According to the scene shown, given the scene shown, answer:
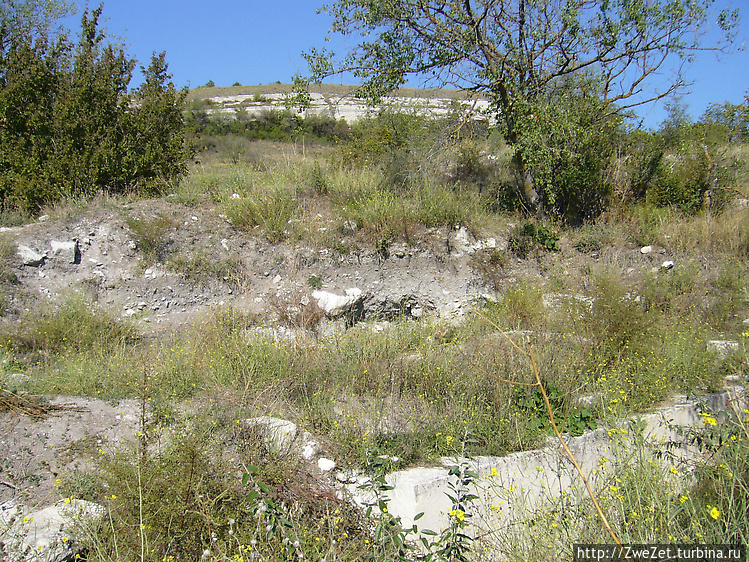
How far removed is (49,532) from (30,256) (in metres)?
6.14

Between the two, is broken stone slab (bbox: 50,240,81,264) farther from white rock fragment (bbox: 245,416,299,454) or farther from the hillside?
white rock fragment (bbox: 245,416,299,454)

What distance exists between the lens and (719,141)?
35.9 feet

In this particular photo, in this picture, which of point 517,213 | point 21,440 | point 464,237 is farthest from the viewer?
point 517,213

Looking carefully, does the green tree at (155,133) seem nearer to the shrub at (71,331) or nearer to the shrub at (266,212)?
the shrub at (266,212)

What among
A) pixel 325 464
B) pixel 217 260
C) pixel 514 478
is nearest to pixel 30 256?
pixel 217 260

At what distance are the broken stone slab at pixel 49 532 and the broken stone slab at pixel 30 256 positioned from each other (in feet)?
18.4

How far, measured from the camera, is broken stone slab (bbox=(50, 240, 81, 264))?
25.5 ft

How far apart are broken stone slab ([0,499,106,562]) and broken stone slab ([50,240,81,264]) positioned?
18.5 ft

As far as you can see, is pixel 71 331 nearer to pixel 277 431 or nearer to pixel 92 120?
pixel 277 431

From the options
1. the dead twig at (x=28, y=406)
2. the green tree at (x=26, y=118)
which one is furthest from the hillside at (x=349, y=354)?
the green tree at (x=26, y=118)

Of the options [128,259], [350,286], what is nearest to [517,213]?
[350,286]

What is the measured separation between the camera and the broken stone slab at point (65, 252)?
7.78 m

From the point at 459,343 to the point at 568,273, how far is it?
4.30 m

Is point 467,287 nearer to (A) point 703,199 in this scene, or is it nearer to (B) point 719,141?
(A) point 703,199
